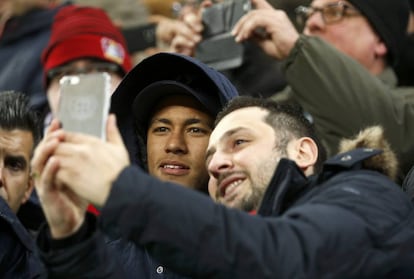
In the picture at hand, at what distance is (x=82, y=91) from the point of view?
9.13 feet

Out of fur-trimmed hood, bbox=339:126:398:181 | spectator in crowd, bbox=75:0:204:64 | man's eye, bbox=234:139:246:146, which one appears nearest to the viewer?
fur-trimmed hood, bbox=339:126:398:181

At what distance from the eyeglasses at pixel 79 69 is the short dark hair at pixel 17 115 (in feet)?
3.00

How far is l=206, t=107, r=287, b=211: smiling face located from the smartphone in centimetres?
75

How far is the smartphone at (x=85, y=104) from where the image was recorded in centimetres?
271

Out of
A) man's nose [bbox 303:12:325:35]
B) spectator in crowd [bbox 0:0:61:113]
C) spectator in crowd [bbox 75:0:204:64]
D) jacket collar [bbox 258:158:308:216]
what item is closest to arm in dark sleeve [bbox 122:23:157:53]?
spectator in crowd [bbox 75:0:204:64]

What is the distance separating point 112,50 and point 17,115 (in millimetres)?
1254

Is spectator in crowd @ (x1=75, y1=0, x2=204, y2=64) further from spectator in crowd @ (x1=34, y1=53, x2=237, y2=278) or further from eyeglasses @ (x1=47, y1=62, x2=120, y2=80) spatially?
spectator in crowd @ (x1=34, y1=53, x2=237, y2=278)

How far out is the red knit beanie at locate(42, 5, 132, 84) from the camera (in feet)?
18.7

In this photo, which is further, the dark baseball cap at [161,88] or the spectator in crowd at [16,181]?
the dark baseball cap at [161,88]

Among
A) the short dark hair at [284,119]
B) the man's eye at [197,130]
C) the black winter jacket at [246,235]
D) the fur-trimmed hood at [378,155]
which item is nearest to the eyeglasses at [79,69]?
the man's eye at [197,130]

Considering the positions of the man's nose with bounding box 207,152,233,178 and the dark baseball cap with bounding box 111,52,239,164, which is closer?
the man's nose with bounding box 207,152,233,178

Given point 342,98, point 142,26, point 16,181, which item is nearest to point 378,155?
point 342,98

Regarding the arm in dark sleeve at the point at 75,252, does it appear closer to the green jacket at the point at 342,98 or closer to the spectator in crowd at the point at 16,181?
the spectator in crowd at the point at 16,181

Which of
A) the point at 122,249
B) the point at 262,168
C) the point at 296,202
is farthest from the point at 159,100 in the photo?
the point at 296,202
